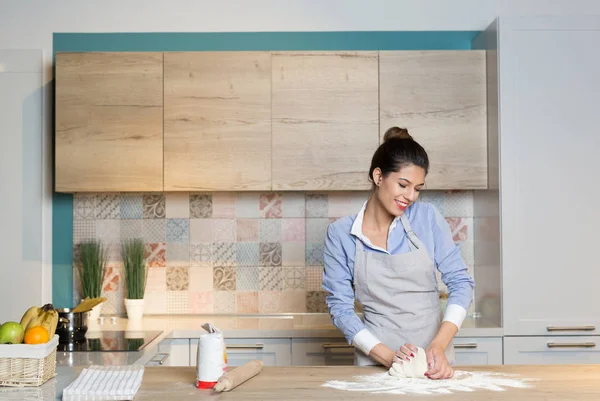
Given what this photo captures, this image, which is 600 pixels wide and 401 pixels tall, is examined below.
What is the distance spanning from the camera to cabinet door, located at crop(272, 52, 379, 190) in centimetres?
369

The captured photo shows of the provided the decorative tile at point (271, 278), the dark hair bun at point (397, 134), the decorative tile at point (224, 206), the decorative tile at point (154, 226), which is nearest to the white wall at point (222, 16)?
the decorative tile at point (154, 226)

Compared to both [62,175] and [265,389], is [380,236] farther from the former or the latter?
[62,175]

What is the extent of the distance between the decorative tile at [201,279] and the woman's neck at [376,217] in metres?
1.56

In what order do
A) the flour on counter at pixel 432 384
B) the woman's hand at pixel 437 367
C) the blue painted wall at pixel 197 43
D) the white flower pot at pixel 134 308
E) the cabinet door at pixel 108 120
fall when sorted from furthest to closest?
1. the blue painted wall at pixel 197 43
2. the white flower pot at pixel 134 308
3. the cabinet door at pixel 108 120
4. the woman's hand at pixel 437 367
5. the flour on counter at pixel 432 384

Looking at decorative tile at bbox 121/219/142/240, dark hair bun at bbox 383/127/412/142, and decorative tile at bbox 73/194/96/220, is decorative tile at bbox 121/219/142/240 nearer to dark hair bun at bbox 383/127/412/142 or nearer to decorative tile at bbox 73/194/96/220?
decorative tile at bbox 73/194/96/220

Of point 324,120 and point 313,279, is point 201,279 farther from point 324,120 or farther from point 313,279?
point 324,120

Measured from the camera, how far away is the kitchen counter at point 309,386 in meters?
1.91

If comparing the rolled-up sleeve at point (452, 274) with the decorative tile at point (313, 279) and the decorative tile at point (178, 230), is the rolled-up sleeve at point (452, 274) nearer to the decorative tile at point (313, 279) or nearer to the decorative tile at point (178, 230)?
the decorative tile at point (313, 279)

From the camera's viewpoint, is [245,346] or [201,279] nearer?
[245,346]

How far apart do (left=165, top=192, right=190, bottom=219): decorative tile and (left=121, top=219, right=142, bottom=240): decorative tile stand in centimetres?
17

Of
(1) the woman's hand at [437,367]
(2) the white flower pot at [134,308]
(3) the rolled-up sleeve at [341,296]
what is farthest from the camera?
(2) the white flower pot at [134,308]

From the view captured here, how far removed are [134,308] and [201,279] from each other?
0.41 m

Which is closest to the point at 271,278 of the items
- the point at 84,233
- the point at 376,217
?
the point at 84,233

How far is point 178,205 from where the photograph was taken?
13.3 feet
